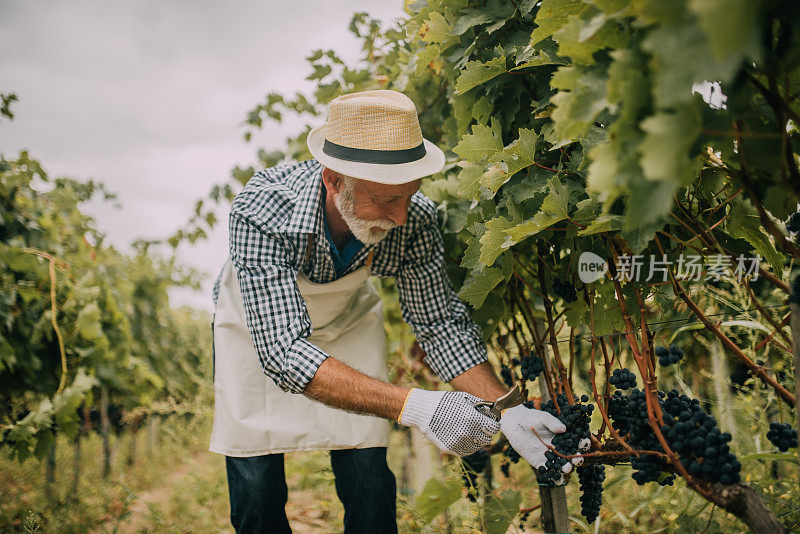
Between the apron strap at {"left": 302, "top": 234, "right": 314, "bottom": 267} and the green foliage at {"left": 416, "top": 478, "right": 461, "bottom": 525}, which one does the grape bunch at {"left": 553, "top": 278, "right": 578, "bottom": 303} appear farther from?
the apron strap at {"left": 302, "top": 234, "right": 314, "bottom": 267}

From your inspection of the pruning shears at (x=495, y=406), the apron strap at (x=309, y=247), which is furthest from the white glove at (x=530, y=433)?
the apron strap at (x=309, y=247)

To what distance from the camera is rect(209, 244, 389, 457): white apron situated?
2.24 metres

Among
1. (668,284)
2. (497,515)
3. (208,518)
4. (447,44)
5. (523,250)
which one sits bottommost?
(208,518)

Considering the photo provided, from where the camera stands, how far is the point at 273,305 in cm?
195

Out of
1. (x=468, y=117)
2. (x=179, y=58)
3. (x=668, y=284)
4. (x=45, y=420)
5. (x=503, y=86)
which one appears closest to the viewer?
(x=668, y=284)

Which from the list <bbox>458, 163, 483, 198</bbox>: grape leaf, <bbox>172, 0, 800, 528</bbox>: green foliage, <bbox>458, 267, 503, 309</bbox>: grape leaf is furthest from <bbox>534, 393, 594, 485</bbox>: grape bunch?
<bbox>458, 163, 483, 198</bbox>: grape leaf

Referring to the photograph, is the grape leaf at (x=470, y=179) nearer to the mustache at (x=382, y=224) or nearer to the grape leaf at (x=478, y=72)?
the grape leaf at (x=478, y=72)

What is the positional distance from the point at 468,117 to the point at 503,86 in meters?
0.19

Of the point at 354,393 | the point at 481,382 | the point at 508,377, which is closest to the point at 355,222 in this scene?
the point at 354,393

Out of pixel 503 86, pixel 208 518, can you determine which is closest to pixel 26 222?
pixel 208 518

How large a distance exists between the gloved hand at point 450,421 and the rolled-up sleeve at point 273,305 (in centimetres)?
39

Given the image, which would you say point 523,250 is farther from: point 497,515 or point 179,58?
point 179,58

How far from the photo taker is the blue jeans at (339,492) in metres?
2.15

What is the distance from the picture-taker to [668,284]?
1550mm
